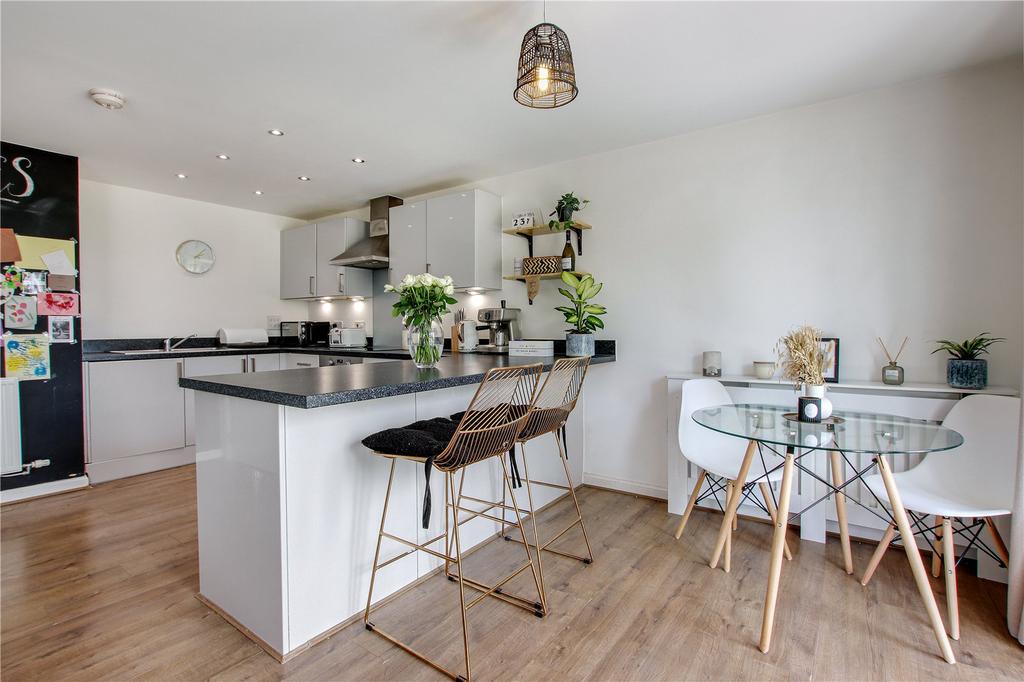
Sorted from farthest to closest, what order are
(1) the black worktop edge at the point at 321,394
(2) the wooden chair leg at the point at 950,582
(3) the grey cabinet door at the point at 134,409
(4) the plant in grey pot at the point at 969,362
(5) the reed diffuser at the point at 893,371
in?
1. (3) the grey cabinet door at the point at 134,409
2. (5) the reed diffuser at the point at 893,371
3. (4) the plant in grey pot at the point at 969,362
4. (2) the wooden chair leg at the point at 950,582
5. (1) the black worktop edge at the point at 321,394

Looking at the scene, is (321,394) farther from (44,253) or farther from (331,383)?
(44,253)

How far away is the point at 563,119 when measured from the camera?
294cm

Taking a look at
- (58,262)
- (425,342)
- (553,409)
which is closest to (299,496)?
(425,342)

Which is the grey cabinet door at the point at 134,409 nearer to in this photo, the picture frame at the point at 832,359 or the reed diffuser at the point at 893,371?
the picture frame at the point at 832,359

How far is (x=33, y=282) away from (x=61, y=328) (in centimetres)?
34

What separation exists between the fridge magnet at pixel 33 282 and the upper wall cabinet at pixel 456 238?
8.10 feet

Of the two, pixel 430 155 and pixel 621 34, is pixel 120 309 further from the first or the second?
pixel 621 34

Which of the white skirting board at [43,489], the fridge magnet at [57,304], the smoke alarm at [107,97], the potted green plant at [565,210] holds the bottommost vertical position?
the white skirting board at [43,489]

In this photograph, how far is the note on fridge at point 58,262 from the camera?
11.2 ft

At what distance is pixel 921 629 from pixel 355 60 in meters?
3.35

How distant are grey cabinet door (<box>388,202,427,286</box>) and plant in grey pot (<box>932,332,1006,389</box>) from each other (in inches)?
137

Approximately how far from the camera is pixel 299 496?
173cm

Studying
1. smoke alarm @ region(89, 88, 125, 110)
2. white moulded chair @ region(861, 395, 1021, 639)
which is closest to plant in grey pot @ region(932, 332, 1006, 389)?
white moulded chair @ region(861, 395, 1021, 639)

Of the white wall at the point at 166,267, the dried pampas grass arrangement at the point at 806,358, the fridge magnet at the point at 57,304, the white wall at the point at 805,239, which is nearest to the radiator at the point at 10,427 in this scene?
the fridge magnet at the point at 57,304
